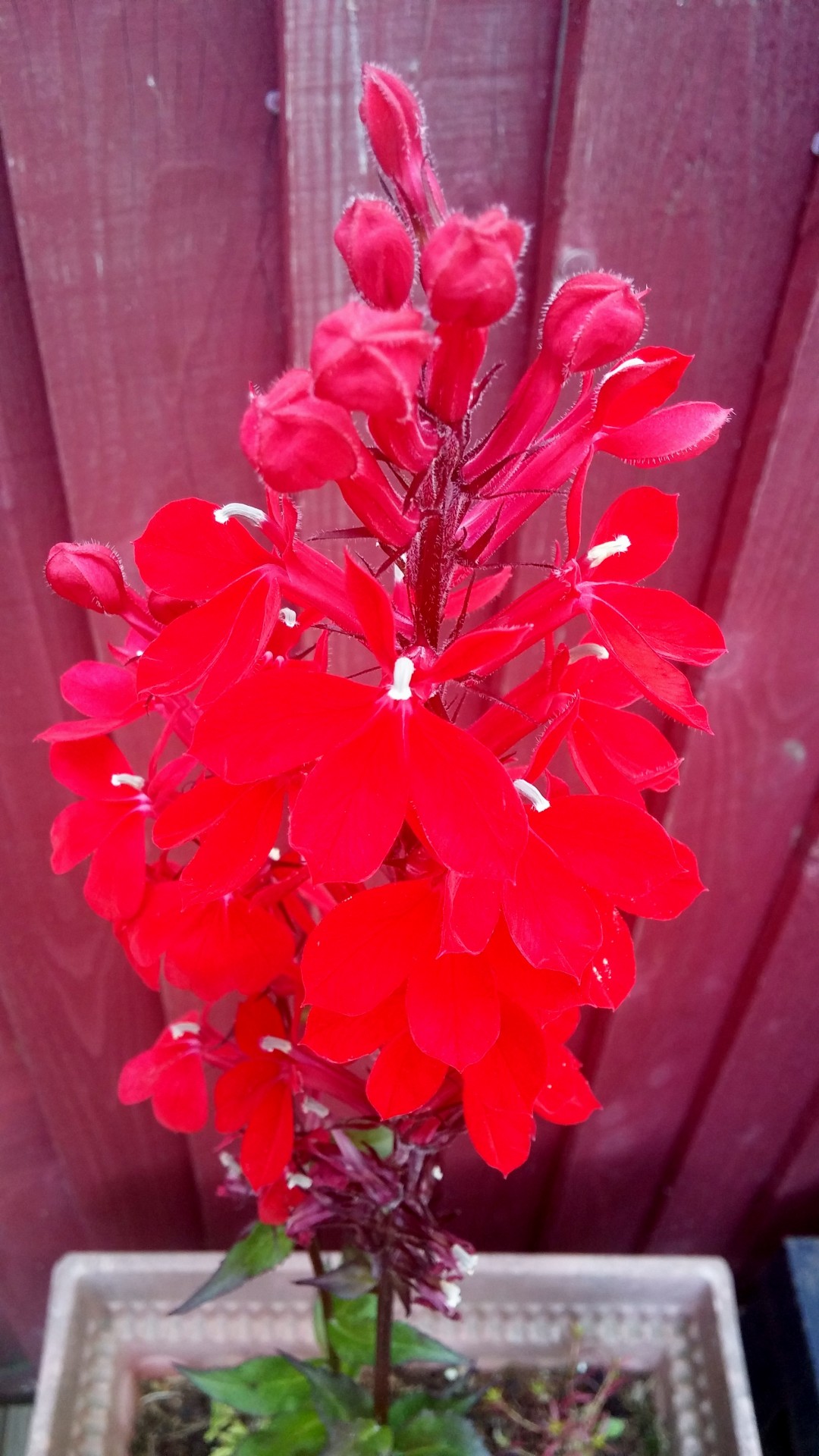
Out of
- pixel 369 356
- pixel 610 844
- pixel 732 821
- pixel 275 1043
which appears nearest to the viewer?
pixel 369 356

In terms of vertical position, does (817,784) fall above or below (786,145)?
below

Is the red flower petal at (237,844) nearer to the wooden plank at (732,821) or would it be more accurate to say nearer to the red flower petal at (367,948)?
the red flower petal at (367,948)

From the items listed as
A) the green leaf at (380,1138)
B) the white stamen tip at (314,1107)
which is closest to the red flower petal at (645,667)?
the white stamen tip at (314,1107)

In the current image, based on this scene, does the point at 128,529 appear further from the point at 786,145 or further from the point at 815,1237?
the point at 815,1237

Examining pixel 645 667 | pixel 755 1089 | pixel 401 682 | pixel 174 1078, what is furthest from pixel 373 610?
pixel 755 1089

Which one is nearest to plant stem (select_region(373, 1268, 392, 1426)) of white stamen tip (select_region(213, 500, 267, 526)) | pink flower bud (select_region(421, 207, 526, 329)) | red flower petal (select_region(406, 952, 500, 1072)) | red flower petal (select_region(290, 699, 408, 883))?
red flower petal (select_region(406, 952, 500, 1072))

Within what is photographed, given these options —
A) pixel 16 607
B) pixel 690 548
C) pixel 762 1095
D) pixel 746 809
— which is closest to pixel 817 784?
pixel 746 809

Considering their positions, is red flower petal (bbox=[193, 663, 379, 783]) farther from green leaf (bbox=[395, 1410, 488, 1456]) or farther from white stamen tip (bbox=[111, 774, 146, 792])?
green leaf (bbox=[395, 1410, 488, 1456])

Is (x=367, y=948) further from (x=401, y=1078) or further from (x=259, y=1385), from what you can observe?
(x=259, y=1385)
